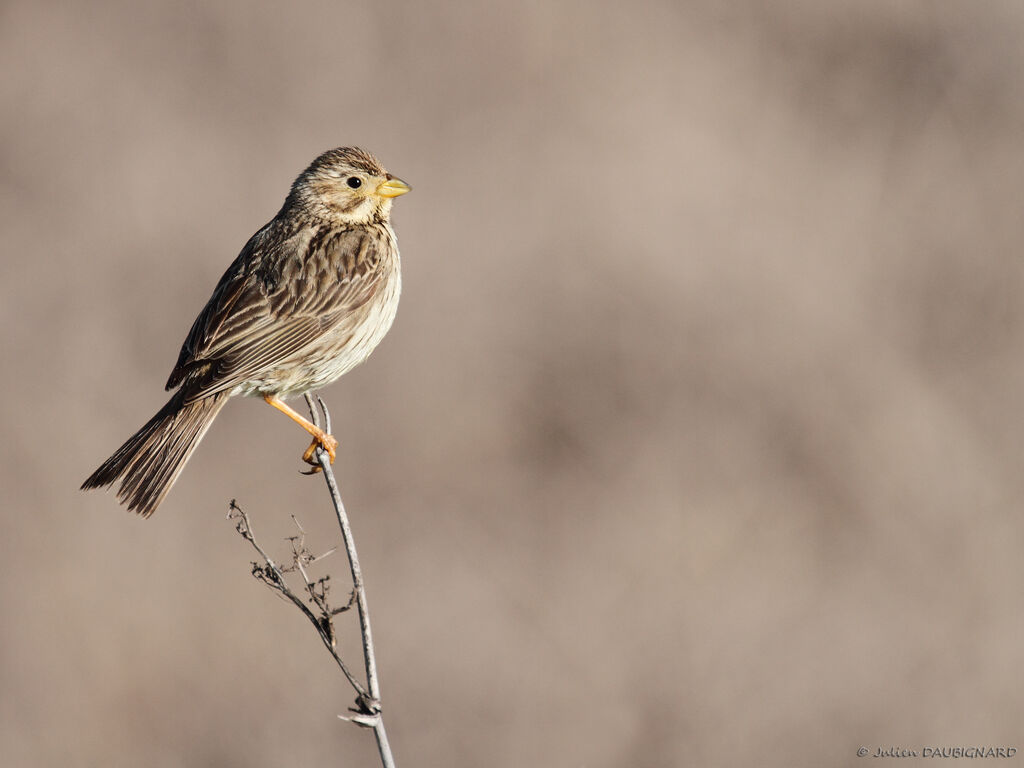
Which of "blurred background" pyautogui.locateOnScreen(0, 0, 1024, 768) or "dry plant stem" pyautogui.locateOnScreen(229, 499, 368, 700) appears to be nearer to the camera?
"dry plant stem" pyautogui.locateOnScreen(229, 499, 368, 700)

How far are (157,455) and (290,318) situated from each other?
0.79m

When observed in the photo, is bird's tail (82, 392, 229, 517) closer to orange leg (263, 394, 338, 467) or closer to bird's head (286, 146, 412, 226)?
orange leg (263, 394, 338, 467)

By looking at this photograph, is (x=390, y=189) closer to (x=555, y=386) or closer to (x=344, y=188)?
(x=344, y=188)

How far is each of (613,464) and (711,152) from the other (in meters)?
3.39

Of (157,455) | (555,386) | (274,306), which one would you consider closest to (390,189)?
(274,306)

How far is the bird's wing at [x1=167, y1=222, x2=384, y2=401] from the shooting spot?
18.0 ft

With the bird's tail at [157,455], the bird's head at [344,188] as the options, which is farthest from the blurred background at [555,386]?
the bird's tail at [157,455]

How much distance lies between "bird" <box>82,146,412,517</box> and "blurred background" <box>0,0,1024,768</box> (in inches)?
162

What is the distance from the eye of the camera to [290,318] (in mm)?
5617

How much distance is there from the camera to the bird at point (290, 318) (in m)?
5.37

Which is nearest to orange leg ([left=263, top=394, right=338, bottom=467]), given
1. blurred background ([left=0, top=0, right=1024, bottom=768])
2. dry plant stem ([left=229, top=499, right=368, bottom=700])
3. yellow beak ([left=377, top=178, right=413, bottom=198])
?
yellow beak ([left=377, top=178, right=413, bottom=198])

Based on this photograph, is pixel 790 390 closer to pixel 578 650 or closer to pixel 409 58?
pixel 578 650

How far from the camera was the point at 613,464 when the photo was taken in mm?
11055

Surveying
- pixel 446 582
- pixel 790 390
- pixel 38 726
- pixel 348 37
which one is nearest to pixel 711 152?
pixel 790 390
